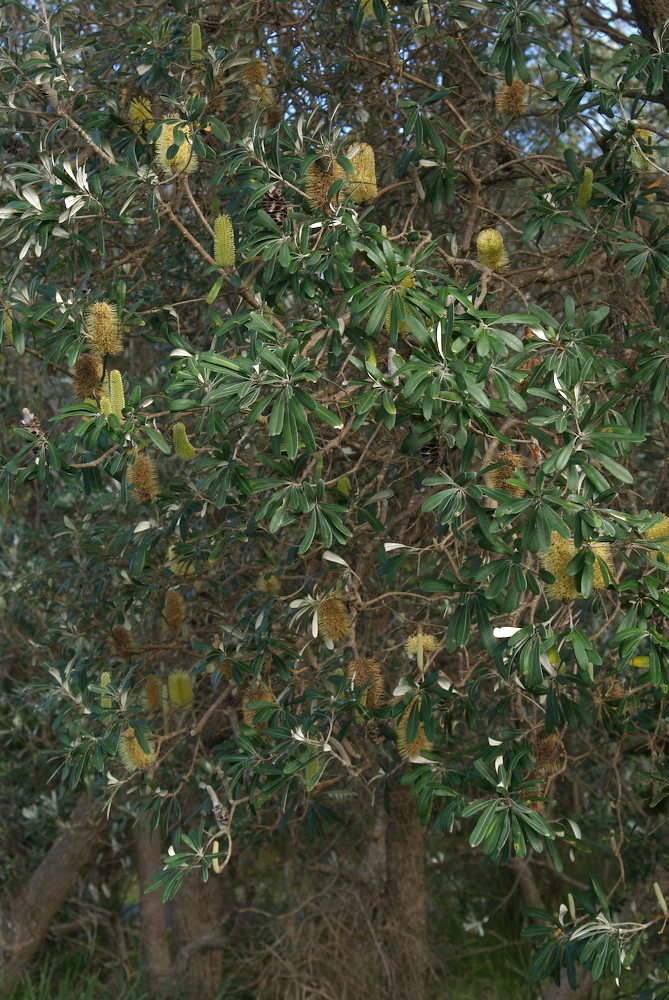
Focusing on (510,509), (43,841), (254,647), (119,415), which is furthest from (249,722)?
(43,841)

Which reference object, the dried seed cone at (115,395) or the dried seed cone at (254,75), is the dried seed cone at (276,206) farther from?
the dried seed cone at (254,75)

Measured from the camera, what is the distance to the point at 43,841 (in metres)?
4.47

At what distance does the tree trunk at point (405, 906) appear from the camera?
3672 millimetres

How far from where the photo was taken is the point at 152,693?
2697 mm

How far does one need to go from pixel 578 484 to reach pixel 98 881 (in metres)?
3.59

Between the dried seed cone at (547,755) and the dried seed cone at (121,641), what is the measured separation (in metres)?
1.01

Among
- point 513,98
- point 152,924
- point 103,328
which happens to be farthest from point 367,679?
point 152,924

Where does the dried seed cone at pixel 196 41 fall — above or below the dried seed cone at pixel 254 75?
above

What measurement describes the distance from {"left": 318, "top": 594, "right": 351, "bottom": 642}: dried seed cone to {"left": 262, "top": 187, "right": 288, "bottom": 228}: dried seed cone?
77 centimetres

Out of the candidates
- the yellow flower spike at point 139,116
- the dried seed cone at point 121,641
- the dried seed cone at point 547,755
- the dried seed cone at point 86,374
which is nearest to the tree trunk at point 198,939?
the dried seed cone at point 121,641

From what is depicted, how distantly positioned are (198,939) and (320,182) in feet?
9.68

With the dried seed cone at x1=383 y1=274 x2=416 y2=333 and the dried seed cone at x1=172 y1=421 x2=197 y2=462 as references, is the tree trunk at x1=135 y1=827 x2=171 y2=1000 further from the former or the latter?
the dried seed cone at x1=383 y1=274 x2=416 y2=333

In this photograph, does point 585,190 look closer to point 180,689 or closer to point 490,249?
point 490,249

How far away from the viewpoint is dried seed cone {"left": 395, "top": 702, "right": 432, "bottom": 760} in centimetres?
228
